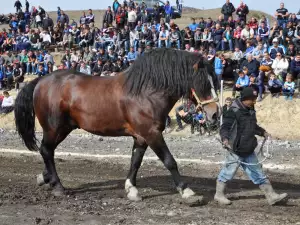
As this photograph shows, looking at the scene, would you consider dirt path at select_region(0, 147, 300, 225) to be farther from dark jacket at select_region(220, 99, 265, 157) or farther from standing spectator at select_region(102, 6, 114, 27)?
standing spectator at select_region(102, 6, 114, 27)

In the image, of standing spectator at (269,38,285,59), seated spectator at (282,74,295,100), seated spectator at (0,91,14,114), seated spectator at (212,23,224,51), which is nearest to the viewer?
seated spectator at (282,74,295,100)

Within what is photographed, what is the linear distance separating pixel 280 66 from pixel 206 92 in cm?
1179

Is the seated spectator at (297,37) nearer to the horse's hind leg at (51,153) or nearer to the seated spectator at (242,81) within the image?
the seated spectator at (242,81)

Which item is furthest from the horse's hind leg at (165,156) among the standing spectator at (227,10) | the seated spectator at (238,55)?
the standing spectator at (227,10)

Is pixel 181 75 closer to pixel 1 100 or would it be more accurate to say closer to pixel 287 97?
pixel 287 97

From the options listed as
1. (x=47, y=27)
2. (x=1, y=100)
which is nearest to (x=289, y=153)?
(x=1, y=100)

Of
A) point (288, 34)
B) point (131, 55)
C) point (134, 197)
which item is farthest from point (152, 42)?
point (134, 197)

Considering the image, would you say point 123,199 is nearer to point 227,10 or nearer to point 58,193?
point 58,193

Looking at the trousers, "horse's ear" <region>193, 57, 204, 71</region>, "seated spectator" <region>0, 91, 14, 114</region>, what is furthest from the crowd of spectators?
the trousers

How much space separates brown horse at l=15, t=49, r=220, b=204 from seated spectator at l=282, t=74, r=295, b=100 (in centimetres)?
1106

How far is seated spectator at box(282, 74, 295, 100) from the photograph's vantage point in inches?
752

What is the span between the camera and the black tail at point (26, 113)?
33.1 ft

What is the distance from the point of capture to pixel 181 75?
854cm

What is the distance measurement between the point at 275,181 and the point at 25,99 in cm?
483
